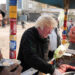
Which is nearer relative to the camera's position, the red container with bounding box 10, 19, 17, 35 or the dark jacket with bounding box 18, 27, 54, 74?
the dark jacket with bounding box 18, 27, 54, 74

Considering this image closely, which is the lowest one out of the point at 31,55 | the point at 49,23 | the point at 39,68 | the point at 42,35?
the point at 39,68

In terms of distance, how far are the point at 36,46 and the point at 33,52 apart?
0.12 metres

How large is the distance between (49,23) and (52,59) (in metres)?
0.74

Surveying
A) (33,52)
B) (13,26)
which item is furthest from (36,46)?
(13,26)

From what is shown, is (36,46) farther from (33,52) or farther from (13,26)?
(13,26)

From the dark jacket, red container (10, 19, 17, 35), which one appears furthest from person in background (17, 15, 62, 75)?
red container (10, 19, 17, 35)

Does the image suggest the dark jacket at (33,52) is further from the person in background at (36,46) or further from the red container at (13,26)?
the red container at (13,26)

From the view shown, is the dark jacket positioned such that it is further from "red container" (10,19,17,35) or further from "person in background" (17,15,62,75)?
"red container" (10,19,17,35)

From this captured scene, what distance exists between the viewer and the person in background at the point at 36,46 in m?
2.26

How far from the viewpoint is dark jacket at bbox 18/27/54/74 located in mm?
2254

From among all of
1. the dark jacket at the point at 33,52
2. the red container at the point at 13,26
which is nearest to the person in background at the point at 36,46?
the dark jacket at the point at 33,52

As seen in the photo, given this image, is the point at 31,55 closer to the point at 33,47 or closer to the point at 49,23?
the point at 33,47

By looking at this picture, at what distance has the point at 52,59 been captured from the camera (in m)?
2.91

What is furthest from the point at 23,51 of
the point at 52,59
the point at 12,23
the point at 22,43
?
the point at 52,59
